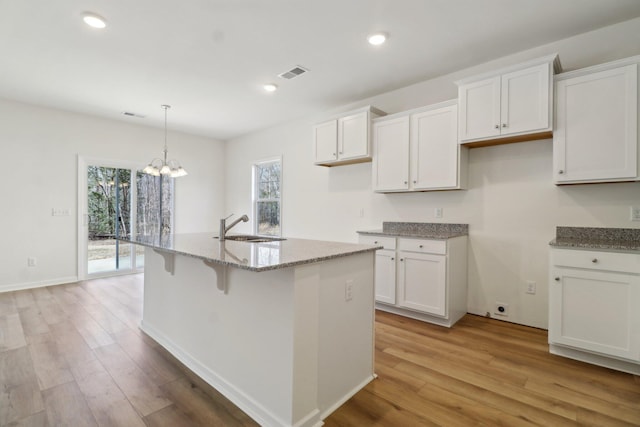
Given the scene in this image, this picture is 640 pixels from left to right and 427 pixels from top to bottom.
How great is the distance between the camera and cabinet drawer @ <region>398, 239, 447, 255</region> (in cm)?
297

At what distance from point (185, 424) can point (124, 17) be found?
2880mm

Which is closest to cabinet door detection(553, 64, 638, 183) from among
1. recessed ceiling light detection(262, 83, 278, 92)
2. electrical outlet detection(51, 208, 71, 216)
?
recessed ceiling light detection(262, 83, 278, 92)

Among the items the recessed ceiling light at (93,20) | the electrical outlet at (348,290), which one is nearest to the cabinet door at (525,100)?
the electrical outlet at (348,290)

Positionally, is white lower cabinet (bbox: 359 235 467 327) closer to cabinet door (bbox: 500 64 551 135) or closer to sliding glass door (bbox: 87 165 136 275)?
cabinet door (bbox: 500 64 551 135)

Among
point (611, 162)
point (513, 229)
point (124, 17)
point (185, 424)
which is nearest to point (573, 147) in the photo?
point (611, 162)

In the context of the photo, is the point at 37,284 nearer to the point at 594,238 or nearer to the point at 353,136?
the point at 353,136

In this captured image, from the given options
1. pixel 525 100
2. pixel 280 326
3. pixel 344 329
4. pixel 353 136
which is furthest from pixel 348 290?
pixel 353 136

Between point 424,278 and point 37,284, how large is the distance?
5318 mm

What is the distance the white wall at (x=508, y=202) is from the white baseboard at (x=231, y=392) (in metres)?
2.42

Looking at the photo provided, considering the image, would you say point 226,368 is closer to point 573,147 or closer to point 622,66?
point 573,147

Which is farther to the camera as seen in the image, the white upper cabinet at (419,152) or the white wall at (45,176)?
the white wall at (45,176)

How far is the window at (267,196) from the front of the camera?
18.3ft

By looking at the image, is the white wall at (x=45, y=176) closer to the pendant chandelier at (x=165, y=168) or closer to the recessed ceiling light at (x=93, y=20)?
the pendant chandelier at (x=165, y=168)

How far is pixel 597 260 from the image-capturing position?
85.8 inches
